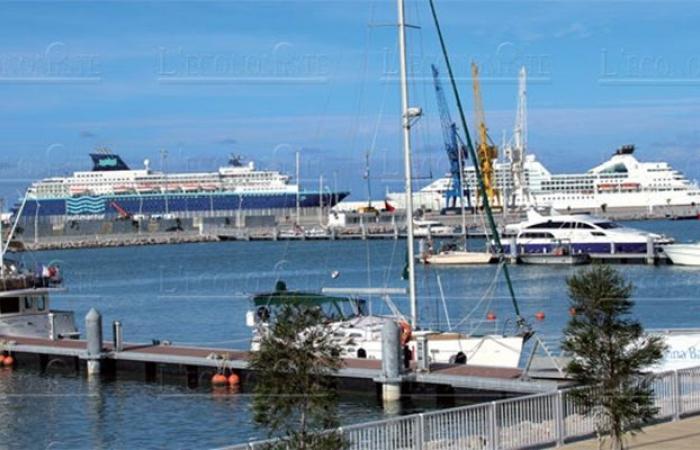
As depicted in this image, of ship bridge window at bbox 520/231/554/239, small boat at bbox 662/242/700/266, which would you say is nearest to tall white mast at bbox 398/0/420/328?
small boat at bbox 662/242/700/266

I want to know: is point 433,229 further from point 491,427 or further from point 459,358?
point 491,427

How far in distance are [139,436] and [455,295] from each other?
3604cm

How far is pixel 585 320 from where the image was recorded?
1357cm

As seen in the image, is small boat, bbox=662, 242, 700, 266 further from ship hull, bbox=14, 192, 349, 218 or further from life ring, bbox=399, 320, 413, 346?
ship hull, bbox=14, 192, 349, 218

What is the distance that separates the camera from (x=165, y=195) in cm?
16775

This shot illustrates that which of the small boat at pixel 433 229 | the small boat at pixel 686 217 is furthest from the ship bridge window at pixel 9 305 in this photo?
the small boat at pixel 686 217

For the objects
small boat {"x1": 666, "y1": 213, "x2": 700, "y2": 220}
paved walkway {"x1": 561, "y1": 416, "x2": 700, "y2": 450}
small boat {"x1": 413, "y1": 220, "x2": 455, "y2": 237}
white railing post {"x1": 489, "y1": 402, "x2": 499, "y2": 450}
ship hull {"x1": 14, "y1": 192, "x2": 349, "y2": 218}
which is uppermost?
ship hull {"x1": 14, "y1": 192, "x2": 349, "y2": 218}

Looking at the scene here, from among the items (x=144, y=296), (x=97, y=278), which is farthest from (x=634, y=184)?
(x=144, y=296)

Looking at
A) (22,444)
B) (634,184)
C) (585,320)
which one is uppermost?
(634,184)

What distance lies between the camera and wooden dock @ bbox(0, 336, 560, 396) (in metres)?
23.3

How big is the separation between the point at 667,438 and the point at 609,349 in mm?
A: 2962

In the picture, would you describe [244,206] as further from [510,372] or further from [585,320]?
[585,320]

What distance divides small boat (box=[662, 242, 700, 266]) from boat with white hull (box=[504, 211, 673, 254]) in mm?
2792

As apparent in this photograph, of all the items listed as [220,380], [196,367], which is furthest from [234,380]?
[196,367]
